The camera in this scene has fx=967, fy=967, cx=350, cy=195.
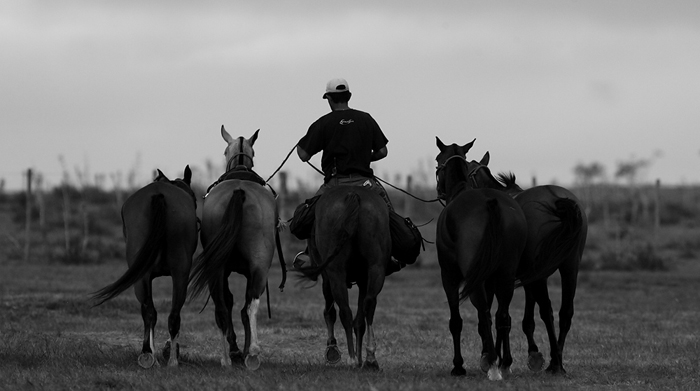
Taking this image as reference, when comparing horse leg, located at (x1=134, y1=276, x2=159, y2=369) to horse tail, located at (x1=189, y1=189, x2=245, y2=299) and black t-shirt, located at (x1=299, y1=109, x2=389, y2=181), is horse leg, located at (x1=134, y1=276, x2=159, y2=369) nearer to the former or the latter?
horse tail, located at (x1=189, y1=189, x2=245, y2=299)

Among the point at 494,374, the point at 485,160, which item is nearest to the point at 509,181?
the point at 485,160

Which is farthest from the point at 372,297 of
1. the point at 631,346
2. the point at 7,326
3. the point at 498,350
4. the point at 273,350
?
the point at 7,326

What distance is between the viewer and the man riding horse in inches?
409

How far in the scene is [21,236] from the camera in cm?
3309

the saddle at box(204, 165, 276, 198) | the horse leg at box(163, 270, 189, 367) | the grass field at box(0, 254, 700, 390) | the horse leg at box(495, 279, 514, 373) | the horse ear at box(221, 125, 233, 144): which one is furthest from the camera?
the horse ear at box(221, 125, 233, 144)

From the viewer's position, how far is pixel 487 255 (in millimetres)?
8938

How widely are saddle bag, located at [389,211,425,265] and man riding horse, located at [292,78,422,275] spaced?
0.03 m

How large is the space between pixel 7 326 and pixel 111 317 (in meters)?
2.56

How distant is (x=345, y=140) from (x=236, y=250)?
165cm

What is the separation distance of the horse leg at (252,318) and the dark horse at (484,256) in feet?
6.33

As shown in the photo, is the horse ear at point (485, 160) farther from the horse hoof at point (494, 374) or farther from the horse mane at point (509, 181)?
the horse hoof at point (494, 374)

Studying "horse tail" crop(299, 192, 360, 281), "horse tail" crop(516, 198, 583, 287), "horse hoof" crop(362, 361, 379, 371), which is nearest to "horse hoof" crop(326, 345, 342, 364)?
"horse hoof" crop(362, 361, 379, 371)

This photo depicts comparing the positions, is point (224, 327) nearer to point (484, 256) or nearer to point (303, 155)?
point (303, 155)

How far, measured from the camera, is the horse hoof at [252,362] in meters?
9.60
